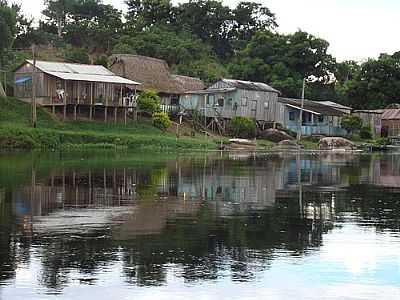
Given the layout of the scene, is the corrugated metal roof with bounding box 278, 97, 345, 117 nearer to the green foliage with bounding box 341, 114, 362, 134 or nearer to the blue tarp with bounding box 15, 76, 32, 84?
the green foliage with bounding box 341, 114, 362, 134

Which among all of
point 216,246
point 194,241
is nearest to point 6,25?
point 194,241

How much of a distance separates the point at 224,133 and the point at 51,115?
762 inches

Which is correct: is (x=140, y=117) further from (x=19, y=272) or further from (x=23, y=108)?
(x=19, y=272)

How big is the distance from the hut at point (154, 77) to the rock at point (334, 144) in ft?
49.0

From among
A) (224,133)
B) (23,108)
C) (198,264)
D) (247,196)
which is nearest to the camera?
(198,264)

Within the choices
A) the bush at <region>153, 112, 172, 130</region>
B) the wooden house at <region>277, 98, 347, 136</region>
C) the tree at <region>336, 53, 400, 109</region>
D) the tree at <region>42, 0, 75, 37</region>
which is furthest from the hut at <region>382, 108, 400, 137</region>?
the tree at <region>42, 0, 75, 37</region>

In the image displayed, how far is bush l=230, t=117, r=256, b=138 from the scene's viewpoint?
71.9 meters

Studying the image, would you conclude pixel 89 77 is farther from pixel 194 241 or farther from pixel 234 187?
pixel 194 241

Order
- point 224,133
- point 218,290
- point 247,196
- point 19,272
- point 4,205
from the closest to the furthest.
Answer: point 218,290 < point 19,272 < point 4,205 < point 247,196 < point 224,133

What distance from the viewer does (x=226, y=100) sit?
75.6 meters

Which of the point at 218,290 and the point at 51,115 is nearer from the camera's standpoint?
the point at 218,290

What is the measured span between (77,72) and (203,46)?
35502 mm

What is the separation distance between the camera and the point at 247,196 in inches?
899

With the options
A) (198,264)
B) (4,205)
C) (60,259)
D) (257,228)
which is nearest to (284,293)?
(198,264)
